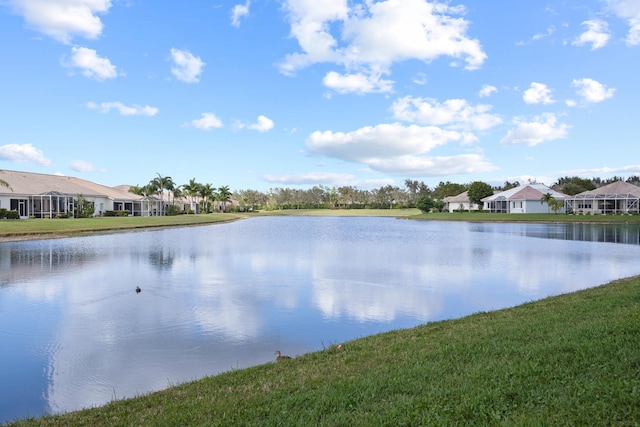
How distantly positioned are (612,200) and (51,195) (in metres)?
A: 70.2

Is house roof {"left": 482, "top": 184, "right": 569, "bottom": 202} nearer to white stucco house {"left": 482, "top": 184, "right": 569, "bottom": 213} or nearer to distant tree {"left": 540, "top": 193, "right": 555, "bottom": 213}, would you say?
white stucco house {"left": 482, "top": 184, "right": 569, "bottom": 213}

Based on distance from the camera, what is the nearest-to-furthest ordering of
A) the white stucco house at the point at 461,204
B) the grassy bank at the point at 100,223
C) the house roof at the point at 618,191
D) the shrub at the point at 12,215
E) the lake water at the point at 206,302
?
the lake water at the point at 206,302 < the grassy bank at the point at 100,223 < the shrub at the point at 12,215 < the house roof at the point at 618,191 < the white stucco house at the point at 461,204

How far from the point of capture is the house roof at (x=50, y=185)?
46.0 metres

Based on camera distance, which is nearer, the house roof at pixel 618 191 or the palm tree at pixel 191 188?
the house roof at pixel 618 191

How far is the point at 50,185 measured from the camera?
51.2 metres

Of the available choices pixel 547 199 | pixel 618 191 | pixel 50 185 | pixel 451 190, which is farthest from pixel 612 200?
pixel 50 185

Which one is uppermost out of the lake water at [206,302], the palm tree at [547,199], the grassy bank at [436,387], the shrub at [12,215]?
the palm tree at [547,199]

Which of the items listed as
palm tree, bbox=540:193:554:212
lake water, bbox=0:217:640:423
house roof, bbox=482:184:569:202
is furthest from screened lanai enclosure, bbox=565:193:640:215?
lake water, bbox=0:217:640:423

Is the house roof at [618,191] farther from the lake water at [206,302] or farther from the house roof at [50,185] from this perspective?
the house roof at [50,185]

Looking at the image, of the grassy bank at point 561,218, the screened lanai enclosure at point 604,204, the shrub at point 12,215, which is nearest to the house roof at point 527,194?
the screened lanai enclosure at point 604,204

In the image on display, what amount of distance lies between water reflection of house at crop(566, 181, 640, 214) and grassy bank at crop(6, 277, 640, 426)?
6408 centimetres

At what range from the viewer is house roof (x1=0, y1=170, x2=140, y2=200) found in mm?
45984

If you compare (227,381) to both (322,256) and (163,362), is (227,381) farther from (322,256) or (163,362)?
(322,256)

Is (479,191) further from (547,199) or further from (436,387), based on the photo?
(436,387)
